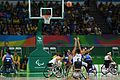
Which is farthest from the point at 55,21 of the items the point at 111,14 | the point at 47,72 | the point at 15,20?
the point at 47,72

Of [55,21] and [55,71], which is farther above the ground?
[55,21]

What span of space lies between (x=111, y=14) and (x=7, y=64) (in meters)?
14.3

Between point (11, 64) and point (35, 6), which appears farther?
point (35, 6)

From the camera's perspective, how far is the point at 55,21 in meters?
35.9

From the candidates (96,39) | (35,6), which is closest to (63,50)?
(96,39)

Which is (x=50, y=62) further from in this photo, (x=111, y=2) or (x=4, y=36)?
(x=111, y=2)

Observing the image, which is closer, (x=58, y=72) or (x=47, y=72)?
(x=58, y=72)

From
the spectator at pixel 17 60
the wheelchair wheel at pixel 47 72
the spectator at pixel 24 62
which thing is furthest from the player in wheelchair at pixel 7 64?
the spectator at pixel 24 62

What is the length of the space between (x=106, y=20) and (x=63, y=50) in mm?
8105

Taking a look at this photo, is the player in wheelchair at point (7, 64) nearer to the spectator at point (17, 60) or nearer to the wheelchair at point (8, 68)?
the wheelchair at point (8, 68)

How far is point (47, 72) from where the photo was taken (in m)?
26.1

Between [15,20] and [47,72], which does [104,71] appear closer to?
[47,72]

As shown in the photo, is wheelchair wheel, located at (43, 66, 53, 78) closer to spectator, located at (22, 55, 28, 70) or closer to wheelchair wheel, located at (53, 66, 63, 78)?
wheelchair wheel, located at (53, 66, 63, 78)

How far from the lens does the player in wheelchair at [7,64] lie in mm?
26938
